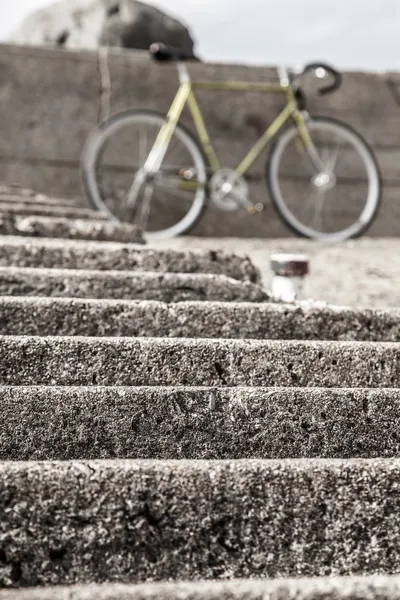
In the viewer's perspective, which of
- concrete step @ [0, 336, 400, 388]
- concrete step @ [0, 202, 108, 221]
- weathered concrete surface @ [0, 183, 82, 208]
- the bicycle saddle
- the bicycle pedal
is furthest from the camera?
the bicycle pedal

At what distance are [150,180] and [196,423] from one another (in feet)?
13.9

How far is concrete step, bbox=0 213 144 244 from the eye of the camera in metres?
2.86

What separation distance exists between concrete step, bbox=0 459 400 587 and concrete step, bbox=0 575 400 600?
0.15 m

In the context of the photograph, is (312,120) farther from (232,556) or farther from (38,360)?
(232,556)

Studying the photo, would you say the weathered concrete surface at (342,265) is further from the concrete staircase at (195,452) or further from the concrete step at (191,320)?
the concrete staircase at (195,452)

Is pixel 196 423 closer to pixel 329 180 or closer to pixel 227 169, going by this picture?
pixel 227 169

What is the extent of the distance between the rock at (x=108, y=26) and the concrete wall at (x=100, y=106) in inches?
216

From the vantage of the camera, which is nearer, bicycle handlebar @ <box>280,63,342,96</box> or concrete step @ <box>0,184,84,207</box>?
concrete step @ <box>0,184,84,207</box>

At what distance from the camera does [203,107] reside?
19.4 feet

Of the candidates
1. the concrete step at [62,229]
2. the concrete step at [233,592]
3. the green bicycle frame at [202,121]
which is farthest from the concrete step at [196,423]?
the green bicycle frame at [202,121]

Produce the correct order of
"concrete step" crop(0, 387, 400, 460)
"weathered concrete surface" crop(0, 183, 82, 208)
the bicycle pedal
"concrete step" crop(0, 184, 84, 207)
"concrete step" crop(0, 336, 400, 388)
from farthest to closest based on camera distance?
the bicycle pedal
"concrete step" crop(0, 184, 84, 207)
"weathered concrete surface" crop(0, 183, 82, 208)
"concrete step" crop(0, 336, 400, 388)
"concrete step" crop(0, 387, 400, 460)

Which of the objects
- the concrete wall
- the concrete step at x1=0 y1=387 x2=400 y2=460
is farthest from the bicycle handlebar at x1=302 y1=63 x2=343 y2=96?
the concrete step at x1=0 y1=387 x2=400 y2=460

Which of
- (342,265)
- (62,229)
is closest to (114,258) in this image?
(62,229)

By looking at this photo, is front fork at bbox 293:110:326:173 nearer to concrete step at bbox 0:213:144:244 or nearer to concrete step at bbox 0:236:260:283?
concrete step at bbox 0:213:144:244
